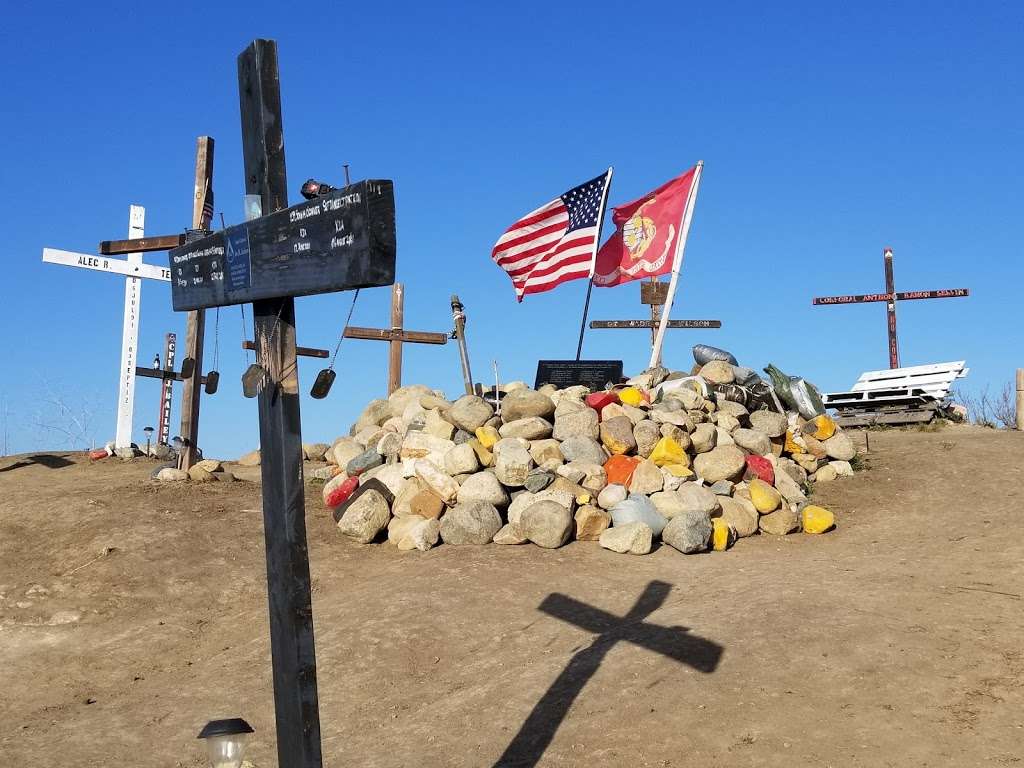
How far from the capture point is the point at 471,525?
11766 millimetres

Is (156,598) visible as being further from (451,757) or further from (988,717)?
(988,717)

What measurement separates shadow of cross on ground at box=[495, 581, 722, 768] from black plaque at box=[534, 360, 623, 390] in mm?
5646

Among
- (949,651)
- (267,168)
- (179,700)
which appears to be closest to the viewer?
(267,168)

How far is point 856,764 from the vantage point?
5.84 metres

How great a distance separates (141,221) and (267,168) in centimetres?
1292

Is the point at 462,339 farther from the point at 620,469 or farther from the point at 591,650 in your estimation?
the point at 591,650

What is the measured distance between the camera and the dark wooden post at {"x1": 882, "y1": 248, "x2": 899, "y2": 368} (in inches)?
951

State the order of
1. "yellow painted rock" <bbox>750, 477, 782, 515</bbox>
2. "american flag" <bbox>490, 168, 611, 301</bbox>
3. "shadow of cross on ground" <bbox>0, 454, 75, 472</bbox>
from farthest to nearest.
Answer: "shadow of cross on ground" <bbox>0, 454, 75, 472</bbox>, "american flag" <bbox>490, 168, 611, 301</bbox>, "yellow painted rock" <bbox>750, 477, 782, 515</bbox>

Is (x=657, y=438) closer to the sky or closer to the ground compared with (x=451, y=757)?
closer to the sky

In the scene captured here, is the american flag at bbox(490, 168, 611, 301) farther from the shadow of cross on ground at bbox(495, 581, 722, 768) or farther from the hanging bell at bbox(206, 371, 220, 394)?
the hanging bell at bbox(206, 371, 220, 394)

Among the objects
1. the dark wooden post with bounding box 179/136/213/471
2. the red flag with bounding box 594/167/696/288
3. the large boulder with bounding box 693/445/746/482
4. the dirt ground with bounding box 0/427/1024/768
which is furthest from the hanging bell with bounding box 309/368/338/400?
the red flag with bounding box 594/167/696/288

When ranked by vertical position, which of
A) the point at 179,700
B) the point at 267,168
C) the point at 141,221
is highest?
the point at 141,221

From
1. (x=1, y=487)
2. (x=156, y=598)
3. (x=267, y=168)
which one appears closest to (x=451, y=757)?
(x=267, y=168)

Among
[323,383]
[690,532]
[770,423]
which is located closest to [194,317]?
[690,532]
